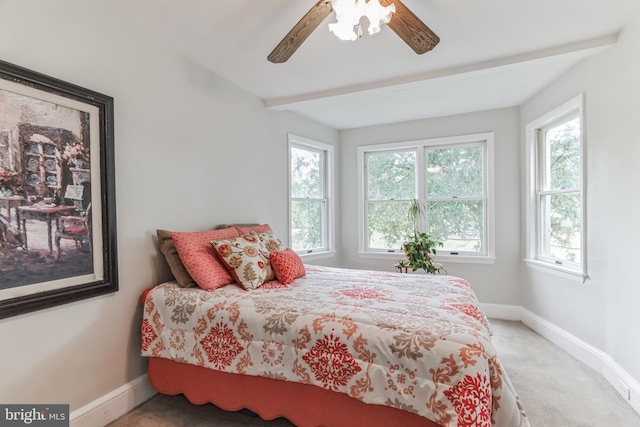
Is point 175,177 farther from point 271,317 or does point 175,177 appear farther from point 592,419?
point 592,419

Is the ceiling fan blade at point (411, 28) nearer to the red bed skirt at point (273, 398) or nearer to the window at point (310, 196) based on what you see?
the red bed skirt at point (273, 398)

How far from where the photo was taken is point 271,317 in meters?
1.75

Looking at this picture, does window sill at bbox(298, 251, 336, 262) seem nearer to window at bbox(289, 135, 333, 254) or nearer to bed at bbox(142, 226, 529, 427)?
window at bbox(289, 135, 333, 254)

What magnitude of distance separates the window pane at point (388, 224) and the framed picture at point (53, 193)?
10.7ft

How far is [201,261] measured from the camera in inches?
86.4

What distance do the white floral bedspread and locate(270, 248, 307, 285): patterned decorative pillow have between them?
4.5 inches

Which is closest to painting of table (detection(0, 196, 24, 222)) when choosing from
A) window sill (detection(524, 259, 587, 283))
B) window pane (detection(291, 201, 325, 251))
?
window pane (detection(291, 201, 325, 251))

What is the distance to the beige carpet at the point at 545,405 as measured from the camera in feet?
6.46

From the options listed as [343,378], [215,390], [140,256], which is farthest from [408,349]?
[140,256]

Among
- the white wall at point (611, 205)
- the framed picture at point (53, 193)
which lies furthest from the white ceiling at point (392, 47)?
the framed picture at point (53, 193)

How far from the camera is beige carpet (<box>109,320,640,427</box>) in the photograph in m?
1.97

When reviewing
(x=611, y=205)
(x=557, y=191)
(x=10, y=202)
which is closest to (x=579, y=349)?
(x=611, y=205)

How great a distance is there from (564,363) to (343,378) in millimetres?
2263

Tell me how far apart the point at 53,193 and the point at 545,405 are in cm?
316
